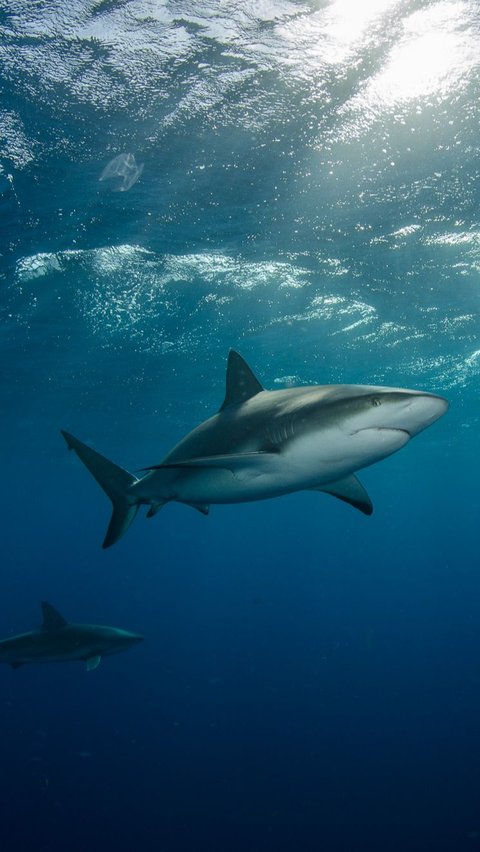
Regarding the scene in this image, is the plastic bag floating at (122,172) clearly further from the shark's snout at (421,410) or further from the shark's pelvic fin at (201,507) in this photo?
the shark's snout at (421,410)

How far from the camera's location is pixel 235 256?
1385 centimetres

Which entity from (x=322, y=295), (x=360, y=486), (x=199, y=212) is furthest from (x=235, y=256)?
(x=360, y=486)

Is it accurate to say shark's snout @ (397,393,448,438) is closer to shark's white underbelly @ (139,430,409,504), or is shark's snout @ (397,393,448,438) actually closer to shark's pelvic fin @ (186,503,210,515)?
shark's white underbelly @ (139,430,409,504)

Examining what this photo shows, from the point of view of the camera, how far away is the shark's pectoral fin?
15.0 feet

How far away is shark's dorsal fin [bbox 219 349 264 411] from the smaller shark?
7088 millimetres

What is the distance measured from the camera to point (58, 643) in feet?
32.8

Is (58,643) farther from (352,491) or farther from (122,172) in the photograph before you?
(122,172)

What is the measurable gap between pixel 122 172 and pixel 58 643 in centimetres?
956

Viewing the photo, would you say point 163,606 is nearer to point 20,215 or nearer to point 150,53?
point 20,215

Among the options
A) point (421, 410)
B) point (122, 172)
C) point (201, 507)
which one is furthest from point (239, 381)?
point (122, 172)

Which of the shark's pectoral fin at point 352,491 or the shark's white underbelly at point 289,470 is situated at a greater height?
the shark's white underbelly at point 289,470

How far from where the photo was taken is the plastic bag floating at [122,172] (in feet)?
32.4

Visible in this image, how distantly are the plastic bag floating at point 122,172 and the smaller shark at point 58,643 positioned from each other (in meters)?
8.70

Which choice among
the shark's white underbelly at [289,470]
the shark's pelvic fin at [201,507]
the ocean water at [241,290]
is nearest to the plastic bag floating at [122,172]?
the ocean water at [241,290]
